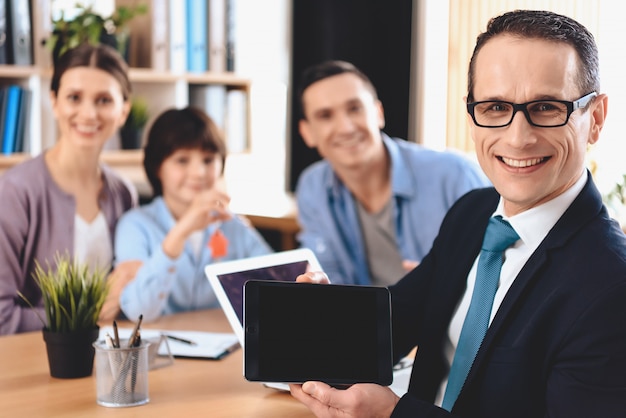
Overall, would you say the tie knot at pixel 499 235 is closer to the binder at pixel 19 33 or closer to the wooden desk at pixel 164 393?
the wooden desk at pixel 164 393

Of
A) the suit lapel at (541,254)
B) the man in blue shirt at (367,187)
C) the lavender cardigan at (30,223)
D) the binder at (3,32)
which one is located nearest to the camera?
the suit lapel at (541,254)

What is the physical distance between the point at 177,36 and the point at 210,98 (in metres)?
0.36

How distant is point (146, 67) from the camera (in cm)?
382

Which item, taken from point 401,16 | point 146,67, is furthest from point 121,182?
point 401,16

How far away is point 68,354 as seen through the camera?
1780 millimetres

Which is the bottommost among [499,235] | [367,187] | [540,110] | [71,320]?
[71,320]

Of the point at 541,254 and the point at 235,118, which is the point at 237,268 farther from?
the point at 235,118

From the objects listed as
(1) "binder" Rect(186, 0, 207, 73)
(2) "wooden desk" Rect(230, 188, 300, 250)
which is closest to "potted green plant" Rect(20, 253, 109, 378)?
(2) "wooden desk" Rect(230, 188, 300, 250)

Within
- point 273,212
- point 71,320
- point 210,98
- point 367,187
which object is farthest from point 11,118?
point 71,320

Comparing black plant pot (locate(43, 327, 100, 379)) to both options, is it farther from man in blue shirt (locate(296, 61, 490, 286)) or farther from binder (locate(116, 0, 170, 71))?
binder (locate(116, 0, 170, 71))

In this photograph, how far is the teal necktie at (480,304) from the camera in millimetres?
1578

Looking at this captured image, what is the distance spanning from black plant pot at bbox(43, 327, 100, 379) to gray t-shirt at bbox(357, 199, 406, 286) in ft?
4.21

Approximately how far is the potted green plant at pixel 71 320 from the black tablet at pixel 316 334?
0.47 m

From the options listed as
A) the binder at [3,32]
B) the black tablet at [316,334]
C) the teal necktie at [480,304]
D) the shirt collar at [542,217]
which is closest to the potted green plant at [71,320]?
the black tablet at [316,334]
